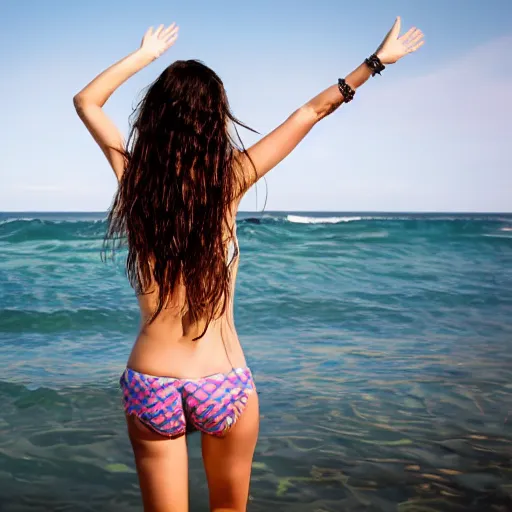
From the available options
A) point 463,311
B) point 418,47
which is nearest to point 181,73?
point 418,47

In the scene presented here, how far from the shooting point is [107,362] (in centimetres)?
704

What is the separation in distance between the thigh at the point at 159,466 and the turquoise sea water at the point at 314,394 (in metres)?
1.75

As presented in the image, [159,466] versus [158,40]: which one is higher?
[158,40]

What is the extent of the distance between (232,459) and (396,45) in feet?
5.13

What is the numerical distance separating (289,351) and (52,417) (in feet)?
9.55

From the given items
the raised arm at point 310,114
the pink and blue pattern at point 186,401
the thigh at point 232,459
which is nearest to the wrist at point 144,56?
the raised arm at point 310,114

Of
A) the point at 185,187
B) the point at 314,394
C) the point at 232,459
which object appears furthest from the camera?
the point at 314,394

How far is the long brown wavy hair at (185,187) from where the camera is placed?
6.85 feet

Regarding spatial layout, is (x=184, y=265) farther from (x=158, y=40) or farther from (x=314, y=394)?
(x=314, y=394)

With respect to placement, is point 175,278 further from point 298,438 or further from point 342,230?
point 342,230

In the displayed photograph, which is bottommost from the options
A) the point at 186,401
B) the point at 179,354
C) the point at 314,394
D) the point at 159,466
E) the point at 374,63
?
the point at 314,394

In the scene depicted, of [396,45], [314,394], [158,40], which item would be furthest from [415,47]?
[314,394]

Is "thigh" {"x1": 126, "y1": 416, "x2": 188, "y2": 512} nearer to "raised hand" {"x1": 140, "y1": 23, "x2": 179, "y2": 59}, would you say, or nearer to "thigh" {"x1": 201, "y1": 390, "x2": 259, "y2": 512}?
"thigh" {"x1": 201, "y1": 390, "x2": 259, "y2": 512}

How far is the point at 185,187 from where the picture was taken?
2084mm
